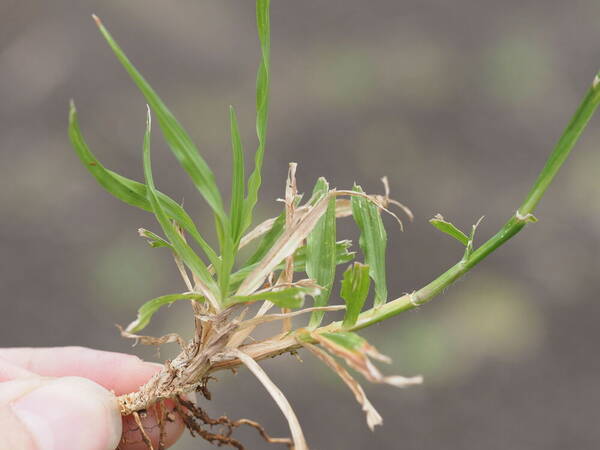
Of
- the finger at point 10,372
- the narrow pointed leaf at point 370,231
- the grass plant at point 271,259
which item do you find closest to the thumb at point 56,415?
the grass plant at point 271,259

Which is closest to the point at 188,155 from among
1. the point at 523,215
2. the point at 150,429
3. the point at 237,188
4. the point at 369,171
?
the point at 237,188

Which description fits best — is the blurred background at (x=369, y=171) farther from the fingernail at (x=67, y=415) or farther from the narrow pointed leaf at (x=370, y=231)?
the narrow pointed leaf at (x=370, y=231)

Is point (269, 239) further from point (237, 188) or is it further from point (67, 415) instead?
point (67, 415)

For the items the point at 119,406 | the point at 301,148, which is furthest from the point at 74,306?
the point at 119,406

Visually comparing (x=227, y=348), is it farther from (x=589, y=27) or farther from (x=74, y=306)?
(x=589, y=27)

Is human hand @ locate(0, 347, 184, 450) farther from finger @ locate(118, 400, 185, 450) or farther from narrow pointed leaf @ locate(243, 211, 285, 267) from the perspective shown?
narrow pointed leaf @ locate(243, 211, 285, 267)
